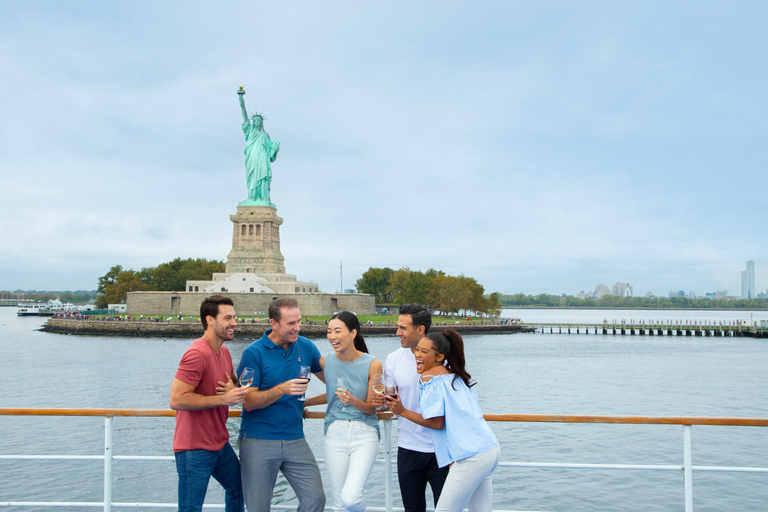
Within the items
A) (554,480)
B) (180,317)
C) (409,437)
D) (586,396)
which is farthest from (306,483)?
(180,317)

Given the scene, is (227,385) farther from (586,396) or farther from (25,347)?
(25,347)

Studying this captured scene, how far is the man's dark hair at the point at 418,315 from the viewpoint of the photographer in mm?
5312

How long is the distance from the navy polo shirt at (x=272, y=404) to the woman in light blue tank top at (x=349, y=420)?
0.29m

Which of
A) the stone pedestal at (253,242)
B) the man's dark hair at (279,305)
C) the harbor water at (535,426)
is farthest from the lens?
the stone pedestal at (253,242)

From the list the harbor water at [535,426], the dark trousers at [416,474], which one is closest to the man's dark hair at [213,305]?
the dark trousers at [416,474]

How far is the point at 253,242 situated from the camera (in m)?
72.2

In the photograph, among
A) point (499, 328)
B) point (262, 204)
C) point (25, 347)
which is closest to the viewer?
point (25, 347)

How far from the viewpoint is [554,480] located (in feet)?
50.3

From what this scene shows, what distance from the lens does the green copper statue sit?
72125 mm

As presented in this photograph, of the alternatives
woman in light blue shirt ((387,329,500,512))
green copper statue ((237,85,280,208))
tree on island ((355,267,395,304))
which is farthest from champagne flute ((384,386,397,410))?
tree on island ((355,267,395,304))

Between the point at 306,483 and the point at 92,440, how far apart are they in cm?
1697

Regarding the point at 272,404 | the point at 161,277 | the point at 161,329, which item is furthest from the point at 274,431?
the point at 161,277

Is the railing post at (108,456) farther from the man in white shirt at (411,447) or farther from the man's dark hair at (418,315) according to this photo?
the man's dark hair at (418,315)

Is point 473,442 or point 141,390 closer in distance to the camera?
point 473,442
